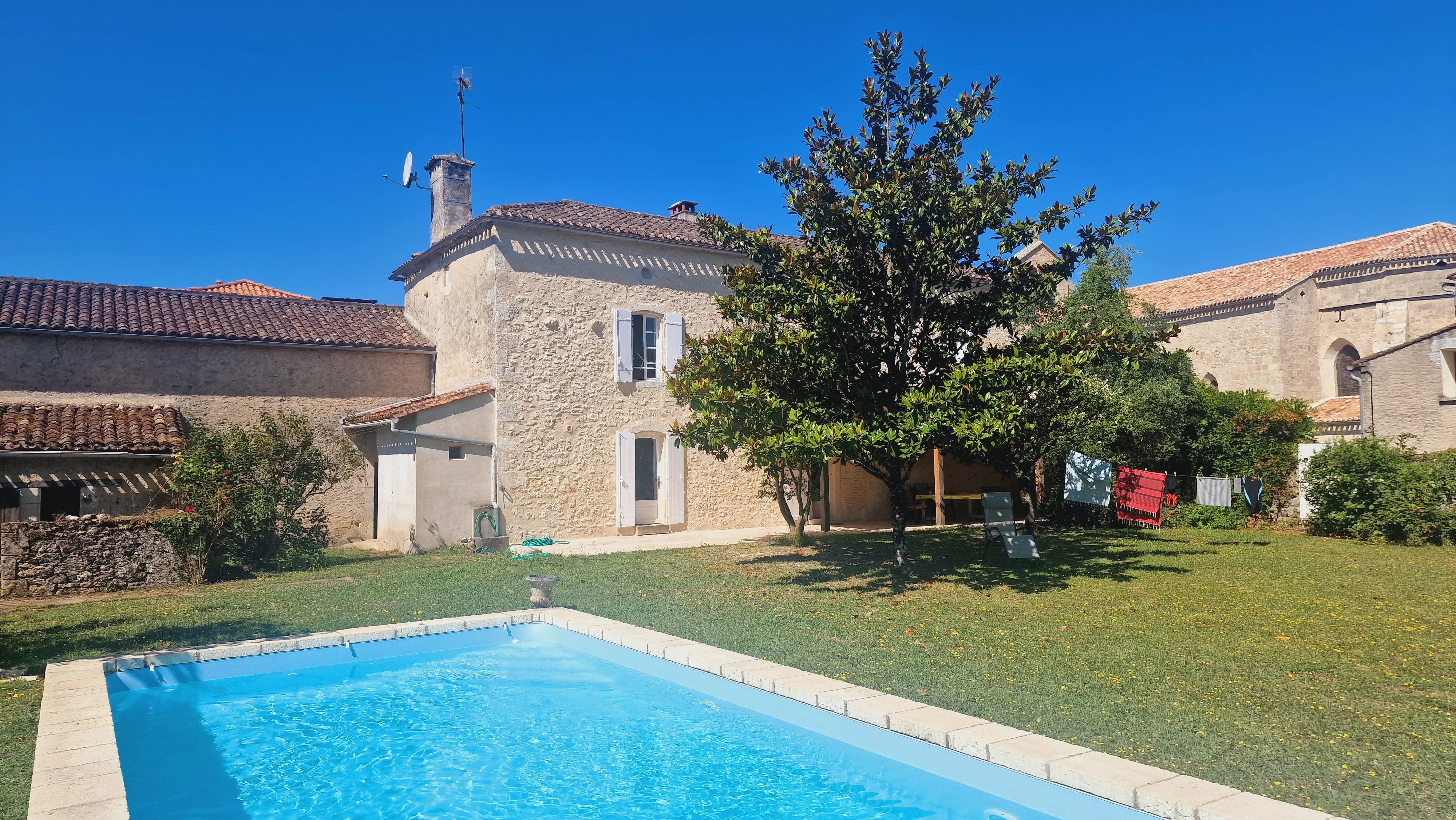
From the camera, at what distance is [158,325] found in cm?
1565

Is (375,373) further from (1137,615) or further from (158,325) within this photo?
(1137,615)

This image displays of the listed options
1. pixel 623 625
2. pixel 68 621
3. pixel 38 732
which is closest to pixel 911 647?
pixel 623 625

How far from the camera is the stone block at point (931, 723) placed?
4.73 meters

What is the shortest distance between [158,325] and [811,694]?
50.2 ft

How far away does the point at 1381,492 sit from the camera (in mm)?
14547

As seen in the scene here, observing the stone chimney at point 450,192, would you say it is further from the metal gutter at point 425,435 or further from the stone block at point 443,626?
the stone block at point 443,626

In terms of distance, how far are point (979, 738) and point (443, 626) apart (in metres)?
5.66

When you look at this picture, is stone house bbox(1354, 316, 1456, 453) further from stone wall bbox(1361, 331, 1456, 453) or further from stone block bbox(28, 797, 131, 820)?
stone block bbox(28, 797, 131, 820)

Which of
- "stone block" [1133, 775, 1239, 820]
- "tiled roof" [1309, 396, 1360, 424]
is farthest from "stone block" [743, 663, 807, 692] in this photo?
"tiled roof" [1309, 396, 1360, 424]

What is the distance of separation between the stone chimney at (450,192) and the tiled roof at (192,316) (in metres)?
2.41

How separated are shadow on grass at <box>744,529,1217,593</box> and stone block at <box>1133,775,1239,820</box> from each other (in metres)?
6.34

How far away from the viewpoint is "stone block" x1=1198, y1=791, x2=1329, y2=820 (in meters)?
3.48

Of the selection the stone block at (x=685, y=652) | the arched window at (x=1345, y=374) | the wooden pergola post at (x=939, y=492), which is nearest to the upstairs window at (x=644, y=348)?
the wooden pergola post at (x=939, y=492)

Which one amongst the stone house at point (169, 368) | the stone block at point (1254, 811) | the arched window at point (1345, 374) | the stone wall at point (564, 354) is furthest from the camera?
the arched window at point (1345, 374)
